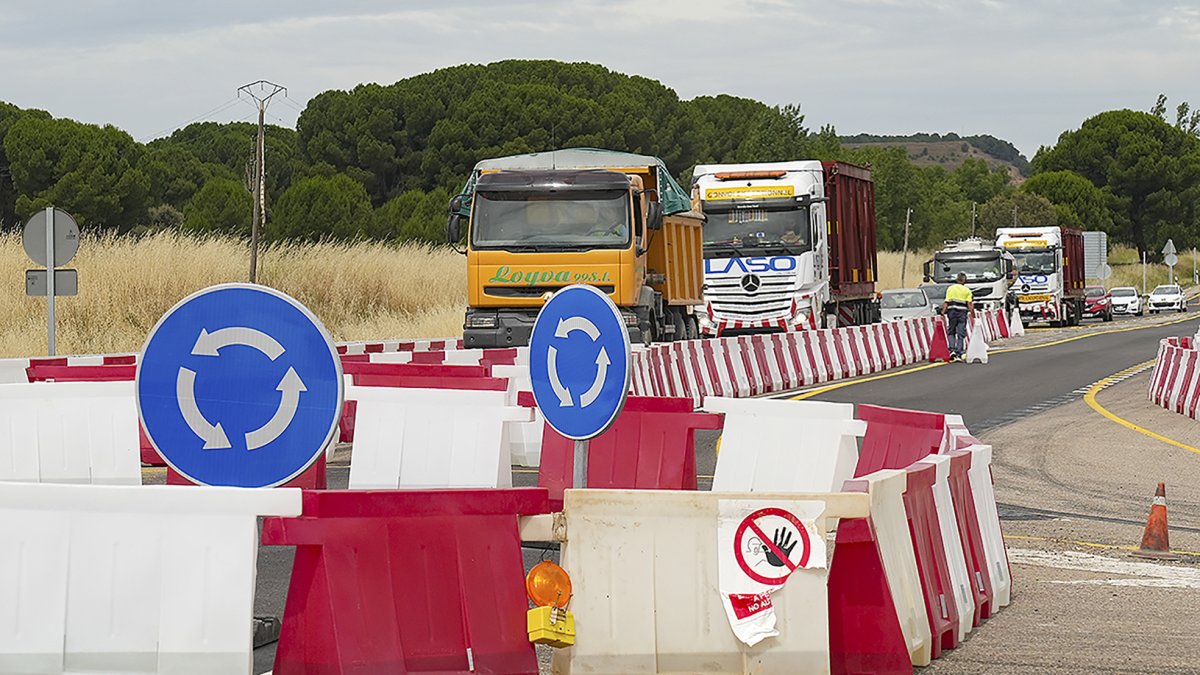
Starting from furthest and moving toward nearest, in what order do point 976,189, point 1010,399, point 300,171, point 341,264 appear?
point 976,189
point 300,171
point 341,264
point 1010,399

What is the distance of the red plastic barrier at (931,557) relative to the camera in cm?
711

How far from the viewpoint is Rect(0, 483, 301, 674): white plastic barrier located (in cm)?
575

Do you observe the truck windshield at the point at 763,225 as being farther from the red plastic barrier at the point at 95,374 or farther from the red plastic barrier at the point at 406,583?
the red plastic barrier at the point at 406,583

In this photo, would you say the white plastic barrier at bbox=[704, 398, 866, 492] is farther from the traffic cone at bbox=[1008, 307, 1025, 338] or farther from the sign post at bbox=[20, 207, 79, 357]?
the traffic cone at bbox=[1008, 307, 1025, 338]

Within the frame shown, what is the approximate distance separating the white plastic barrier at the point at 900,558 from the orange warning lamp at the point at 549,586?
104 cm

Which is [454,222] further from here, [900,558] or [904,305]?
[904,305]

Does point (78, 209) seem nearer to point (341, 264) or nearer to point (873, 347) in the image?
point (341, 264)

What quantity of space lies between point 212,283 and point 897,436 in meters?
31.4

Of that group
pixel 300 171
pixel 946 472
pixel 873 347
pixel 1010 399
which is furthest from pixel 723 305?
pixel 300 171

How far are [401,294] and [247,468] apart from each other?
3803 centimetres

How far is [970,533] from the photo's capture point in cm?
806

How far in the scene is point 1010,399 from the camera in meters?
24.6

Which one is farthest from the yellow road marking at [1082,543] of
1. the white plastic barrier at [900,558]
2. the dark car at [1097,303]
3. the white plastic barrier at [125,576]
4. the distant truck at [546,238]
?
the dark car at [1097,303]

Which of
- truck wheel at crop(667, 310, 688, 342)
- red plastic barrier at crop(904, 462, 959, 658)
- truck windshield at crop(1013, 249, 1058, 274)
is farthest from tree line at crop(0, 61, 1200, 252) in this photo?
red plastic barrier at crop(904, 462, 959, 658)
